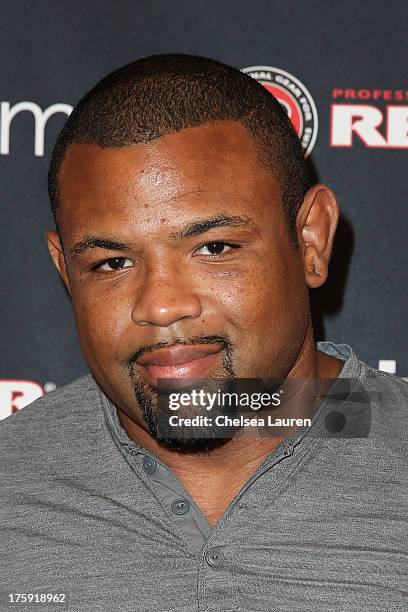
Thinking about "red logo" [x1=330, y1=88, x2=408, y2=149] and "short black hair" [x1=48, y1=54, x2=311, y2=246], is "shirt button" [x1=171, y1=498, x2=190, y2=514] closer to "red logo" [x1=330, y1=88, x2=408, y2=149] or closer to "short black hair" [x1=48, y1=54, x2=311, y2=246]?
"short black hair" [x1=48, y1=54, x2=311, y2=246]

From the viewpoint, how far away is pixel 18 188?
5.99ft

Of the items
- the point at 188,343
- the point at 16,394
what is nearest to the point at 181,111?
the point at 188,343

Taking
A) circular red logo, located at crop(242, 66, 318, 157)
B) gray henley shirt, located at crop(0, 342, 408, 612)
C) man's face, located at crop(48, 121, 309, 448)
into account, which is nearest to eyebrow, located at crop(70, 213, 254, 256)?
man's face, located at crop(48, 121, 309, 448)

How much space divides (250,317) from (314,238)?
0.22 m

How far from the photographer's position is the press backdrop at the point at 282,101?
70.9 inches

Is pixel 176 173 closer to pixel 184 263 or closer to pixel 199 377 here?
pixel 184 263

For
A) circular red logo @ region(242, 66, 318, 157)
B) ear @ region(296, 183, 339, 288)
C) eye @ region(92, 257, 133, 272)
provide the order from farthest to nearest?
circular red logo @ region(242, 66, 318, 157) < ear @ region(296, 183, 339, 288) < eye @ region(92, 257, 133, 272)

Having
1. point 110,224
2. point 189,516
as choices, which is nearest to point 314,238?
point 110,224

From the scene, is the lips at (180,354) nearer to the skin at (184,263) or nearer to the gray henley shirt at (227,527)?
the skin at (184,263)

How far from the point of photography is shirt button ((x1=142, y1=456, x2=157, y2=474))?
4.63 feet

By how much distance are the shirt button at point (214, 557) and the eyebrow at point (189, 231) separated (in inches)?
16.5

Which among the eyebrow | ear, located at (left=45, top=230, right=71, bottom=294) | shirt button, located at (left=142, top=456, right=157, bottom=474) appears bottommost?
shirt button, located at (left=142, top=456, right=157, bottom=474)

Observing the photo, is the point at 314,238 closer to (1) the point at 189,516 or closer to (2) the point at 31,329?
(1) the point at 189,516

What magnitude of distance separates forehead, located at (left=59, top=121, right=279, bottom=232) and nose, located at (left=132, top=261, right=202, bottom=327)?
0.09 metres
